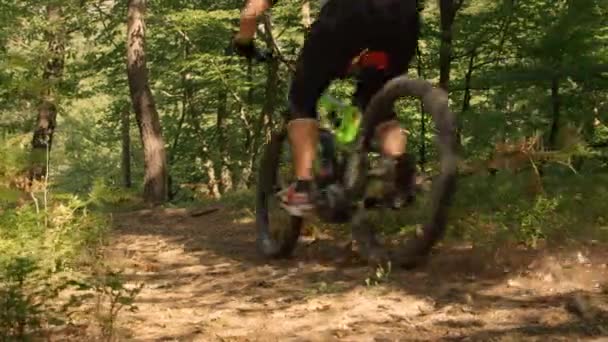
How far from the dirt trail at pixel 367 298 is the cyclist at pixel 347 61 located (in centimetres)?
78

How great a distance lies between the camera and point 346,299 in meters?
4.69

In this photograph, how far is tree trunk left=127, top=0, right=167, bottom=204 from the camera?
45.0 ft

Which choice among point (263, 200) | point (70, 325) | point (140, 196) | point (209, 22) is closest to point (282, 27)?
point (209, 22)

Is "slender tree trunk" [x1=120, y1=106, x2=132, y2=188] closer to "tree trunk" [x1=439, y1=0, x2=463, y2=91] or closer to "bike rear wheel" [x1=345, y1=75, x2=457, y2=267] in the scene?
"tree trunk" [x1=439, y1=0, x2=463, y2=91]

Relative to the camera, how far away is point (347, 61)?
4.46m

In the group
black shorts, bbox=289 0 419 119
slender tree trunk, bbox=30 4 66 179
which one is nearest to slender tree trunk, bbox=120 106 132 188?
slender tree trunk, bbox=30 4 66 179

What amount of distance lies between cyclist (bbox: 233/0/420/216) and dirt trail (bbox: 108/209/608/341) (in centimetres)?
78

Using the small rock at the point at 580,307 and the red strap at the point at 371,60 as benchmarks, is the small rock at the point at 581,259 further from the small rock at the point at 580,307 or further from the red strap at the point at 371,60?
the red strap at the point at 371,60

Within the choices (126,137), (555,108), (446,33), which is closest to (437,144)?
(555,108)

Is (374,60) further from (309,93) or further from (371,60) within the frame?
(309,93)

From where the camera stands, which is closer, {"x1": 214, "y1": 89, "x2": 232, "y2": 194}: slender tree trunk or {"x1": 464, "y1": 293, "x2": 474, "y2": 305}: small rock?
{"x1": 464, "y1": 293, "x2": 474, "y2": 305}: small rock

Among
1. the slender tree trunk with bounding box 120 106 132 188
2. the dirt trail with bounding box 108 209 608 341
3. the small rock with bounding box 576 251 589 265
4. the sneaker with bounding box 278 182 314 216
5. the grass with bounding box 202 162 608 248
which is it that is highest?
the slender tree trunk with bounding box 120 106 132 188

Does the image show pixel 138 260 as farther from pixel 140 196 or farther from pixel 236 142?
pixel 236 142

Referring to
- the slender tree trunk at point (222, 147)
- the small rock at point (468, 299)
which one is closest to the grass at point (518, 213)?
the small rock at point (468, 299)
